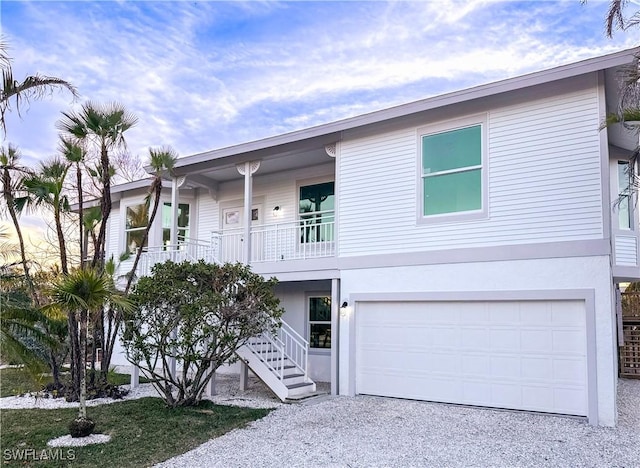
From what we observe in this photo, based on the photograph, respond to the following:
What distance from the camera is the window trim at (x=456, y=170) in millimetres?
8734

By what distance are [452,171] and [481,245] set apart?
1.48 metres

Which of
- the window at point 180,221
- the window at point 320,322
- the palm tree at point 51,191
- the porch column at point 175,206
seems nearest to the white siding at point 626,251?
the window at point 320,322

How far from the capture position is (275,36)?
14.0 m

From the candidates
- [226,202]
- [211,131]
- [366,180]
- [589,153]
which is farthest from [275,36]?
[589,153]

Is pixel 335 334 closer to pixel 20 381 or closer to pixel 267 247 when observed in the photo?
pixel 267 247

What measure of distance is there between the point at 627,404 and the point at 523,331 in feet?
10.4

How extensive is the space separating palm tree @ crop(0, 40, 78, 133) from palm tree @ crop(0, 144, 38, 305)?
12.9 ft

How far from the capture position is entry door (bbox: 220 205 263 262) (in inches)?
496

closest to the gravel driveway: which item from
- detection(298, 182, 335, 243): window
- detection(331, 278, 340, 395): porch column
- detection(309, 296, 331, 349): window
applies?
detection(331, 278, 340, 395): porch column

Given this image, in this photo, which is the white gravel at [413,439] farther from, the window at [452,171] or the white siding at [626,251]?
the window at [452,171]

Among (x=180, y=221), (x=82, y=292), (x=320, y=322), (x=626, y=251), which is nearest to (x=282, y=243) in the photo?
(x=320, y=322)

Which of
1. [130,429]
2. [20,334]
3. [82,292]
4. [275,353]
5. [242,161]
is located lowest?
[130,429]

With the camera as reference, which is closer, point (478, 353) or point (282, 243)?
point (478, 353)

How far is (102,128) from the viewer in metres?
9.30
